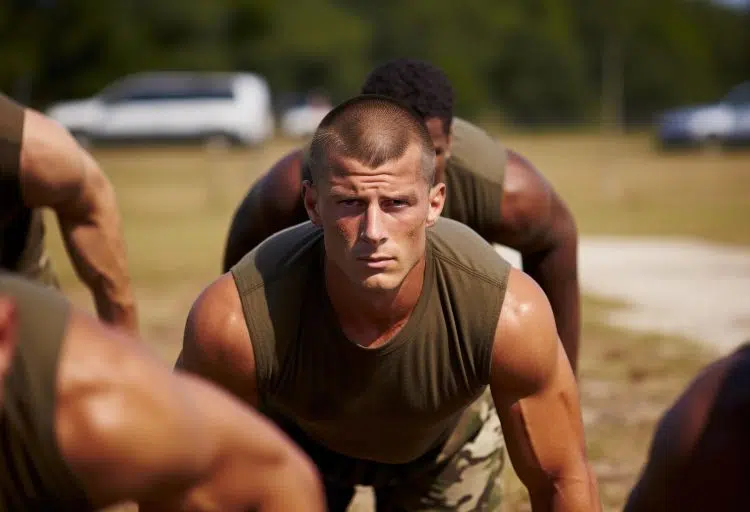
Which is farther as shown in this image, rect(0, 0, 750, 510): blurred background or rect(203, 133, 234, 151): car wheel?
rect(203, 133, 234, 151): car wheel

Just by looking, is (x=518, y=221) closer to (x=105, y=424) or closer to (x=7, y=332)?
(x=105, y=424)

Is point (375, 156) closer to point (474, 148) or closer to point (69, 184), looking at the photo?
point (474, 148)

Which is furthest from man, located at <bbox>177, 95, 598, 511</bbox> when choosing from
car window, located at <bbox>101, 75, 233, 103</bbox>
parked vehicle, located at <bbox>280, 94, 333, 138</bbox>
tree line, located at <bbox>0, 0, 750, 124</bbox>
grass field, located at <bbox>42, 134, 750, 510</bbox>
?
tree line, located at <bbox>0, 0, 750, 124</bbox>

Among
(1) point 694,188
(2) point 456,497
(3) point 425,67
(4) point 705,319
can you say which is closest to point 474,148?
(3) point 425,67

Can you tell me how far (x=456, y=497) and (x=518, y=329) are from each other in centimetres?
117

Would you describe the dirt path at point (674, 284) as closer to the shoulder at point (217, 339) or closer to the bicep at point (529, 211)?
the bicep at point (529, 211)

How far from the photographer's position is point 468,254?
11.3 ft

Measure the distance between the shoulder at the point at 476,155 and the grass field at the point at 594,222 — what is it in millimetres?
1486

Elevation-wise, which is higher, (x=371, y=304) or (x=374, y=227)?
(x=374, y=227)

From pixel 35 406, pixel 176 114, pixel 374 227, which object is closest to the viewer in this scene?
pixel 35 406

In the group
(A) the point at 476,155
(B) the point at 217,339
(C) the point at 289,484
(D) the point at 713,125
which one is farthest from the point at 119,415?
(D) the point at 713,125

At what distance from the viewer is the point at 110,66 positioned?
39.2m

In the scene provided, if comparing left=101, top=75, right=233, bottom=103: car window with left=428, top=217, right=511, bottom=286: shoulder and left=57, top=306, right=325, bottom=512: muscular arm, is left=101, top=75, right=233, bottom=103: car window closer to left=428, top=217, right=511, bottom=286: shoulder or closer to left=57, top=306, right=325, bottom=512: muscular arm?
left=428, top=217, right=511, bottom=286: shoulder

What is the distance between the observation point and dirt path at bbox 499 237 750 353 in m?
8.92
